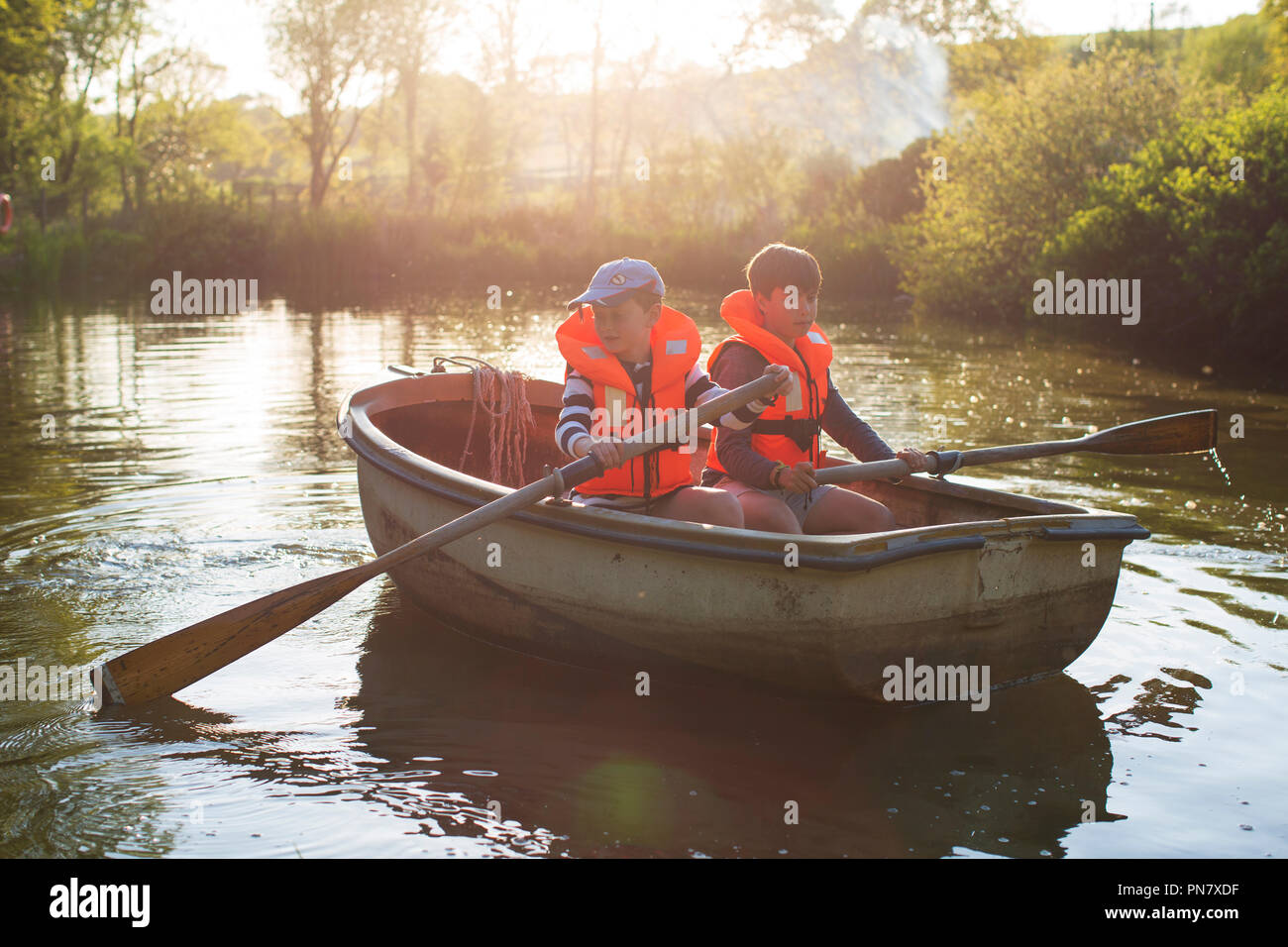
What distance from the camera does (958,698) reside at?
3.68 meters

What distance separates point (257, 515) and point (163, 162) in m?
35.6

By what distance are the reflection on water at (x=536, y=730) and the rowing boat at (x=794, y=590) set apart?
0.64 ft

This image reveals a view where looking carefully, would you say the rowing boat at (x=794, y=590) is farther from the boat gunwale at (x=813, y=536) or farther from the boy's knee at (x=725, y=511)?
the boy's knee at (x=725, y=511)

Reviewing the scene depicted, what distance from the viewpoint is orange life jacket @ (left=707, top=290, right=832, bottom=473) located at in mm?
4105

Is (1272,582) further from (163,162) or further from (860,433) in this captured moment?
(163,162)

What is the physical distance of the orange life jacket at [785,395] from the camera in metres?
4.11

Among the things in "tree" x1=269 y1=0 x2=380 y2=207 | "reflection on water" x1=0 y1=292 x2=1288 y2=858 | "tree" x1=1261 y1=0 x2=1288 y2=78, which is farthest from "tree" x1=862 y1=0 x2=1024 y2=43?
"reflection on water" x1=0 y1=292 x2=1288 y2=858

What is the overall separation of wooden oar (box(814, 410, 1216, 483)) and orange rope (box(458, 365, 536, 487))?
1955 millimetres

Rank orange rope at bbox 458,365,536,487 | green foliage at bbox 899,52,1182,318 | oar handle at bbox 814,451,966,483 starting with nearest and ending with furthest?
oar handle at bbox 814,451,966,483 < orange rope at bbox 458,365,536,487 < green foliage at bbox 899,52,1182,318

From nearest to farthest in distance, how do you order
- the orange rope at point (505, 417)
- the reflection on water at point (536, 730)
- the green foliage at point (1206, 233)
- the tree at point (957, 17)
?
the reflection on water at point (536, 730), the orange rope at point (505, 417), the green foliage at point (1206, 233), the tree at point (957, 17)

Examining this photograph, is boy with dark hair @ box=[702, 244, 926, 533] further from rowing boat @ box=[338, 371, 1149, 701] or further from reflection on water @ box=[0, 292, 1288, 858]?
reflection on water @ box=[0, 292, 1288, 858]

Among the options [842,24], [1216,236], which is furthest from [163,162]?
[1216,236]

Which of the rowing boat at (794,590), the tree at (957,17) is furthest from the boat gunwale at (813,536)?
the tree at (957,17)
